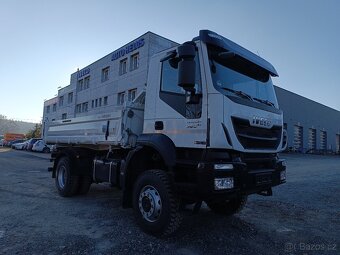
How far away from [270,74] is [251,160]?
2.08 meters

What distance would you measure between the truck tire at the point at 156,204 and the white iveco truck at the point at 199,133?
16 millimetres

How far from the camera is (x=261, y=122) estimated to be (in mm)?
5383

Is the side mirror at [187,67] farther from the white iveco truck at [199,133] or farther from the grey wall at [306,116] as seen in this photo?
the grey wall at [306,116]

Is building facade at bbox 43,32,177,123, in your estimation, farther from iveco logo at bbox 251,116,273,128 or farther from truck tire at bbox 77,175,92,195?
iveco logo at bbox 251,116,273,128

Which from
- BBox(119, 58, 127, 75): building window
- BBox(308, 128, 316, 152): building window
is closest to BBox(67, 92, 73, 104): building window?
BBox(119, 58, 127, 75): building window

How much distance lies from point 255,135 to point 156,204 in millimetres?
1971

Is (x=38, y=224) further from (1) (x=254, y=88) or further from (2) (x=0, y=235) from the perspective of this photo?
(1) (x=254, y=88)

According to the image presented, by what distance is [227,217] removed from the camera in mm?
6773

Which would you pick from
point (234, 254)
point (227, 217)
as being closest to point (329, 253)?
point (234, 254)

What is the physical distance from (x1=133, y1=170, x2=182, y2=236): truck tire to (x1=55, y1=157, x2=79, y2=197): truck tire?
3260 mm

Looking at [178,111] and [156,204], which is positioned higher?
[178,111]

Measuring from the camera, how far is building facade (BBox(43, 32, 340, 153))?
2861cm

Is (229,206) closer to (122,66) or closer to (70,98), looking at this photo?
(122,66)

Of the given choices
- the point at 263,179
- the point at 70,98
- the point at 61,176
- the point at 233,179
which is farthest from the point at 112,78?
the point at 233,179
